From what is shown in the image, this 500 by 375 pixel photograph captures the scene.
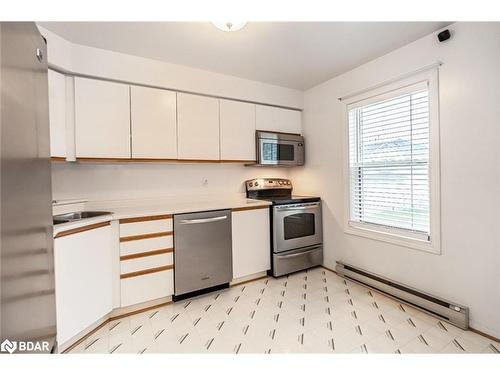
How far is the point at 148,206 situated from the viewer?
252 cm

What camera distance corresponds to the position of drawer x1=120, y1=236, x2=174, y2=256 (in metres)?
1.98

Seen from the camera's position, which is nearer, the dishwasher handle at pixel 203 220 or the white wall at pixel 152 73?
the white wall at pixel 152 73

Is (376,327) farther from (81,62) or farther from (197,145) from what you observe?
(81,62)

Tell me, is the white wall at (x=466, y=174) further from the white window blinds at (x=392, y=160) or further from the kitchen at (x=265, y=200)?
the white window blinds at (x=392, y=160)

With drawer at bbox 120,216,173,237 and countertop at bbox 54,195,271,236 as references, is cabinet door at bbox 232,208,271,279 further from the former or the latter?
drawer at bbox 120,216,173,237

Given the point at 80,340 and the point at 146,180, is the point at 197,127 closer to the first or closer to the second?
the point at 146,180

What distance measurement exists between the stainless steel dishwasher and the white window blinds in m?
1.44

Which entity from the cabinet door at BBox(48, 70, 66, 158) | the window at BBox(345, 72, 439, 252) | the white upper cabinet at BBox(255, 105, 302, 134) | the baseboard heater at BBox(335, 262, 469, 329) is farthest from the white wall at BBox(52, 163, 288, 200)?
the baseboard heater at BBox(335, 262, 469, 329)

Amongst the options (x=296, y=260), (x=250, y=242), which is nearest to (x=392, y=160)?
(x=296, y=260)

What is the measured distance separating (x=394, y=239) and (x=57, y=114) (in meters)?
3.08

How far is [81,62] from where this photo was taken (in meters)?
2.01

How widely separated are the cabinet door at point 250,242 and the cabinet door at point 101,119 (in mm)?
1286

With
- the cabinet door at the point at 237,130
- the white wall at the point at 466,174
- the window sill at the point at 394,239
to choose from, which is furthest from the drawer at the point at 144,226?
the white wall at the point at 466,174

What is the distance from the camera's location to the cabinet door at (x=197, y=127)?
2.47 meters
